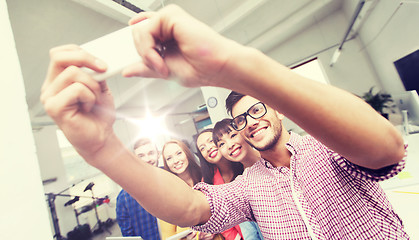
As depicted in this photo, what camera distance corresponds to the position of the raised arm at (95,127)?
1.38 ft

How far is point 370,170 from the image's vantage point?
0.66 m

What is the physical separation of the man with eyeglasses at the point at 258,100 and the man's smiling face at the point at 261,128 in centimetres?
31

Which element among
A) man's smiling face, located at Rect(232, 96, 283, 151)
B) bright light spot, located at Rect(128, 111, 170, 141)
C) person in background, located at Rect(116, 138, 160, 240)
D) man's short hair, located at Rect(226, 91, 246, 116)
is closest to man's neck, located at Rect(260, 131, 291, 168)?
man's smiling face, located at Rect(232, 96, 283, 151)

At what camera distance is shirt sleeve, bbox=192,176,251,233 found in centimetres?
→ 91

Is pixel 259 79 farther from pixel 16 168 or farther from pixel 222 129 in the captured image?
pixel 222 129

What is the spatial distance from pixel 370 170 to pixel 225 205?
0.64 m

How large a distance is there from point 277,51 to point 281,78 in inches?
255

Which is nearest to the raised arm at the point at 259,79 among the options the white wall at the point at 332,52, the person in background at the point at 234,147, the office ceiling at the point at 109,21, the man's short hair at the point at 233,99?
the man's short hair at the point at 233,99

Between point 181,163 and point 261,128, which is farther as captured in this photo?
point 181,163

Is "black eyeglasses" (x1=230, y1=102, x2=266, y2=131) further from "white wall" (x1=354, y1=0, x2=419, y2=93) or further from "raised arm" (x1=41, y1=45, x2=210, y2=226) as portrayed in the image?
"white wall" (x1=354, y1=0, x2=419, y2=93)

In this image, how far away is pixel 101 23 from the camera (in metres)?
2.74

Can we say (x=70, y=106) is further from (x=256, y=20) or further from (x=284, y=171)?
(x=256, y=20)

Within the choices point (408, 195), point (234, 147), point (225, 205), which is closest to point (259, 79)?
point (225, 205)

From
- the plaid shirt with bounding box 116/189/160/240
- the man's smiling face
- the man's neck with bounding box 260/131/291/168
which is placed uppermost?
the man's smiling face
